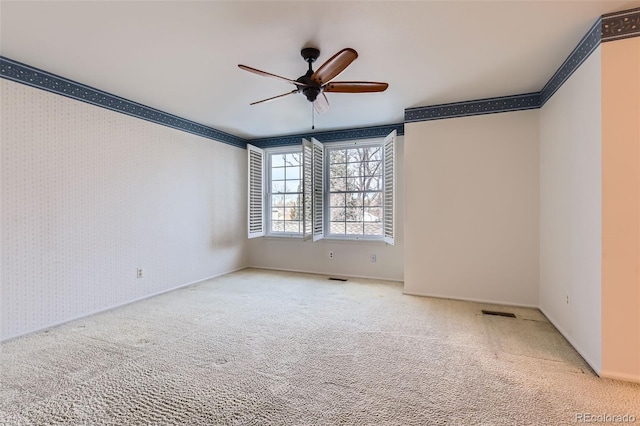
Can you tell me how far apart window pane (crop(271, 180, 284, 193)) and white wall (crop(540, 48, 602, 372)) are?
380cm

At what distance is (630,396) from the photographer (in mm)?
1764

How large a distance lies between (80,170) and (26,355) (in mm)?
1696

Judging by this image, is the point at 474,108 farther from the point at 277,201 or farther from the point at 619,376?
the point at 277,201

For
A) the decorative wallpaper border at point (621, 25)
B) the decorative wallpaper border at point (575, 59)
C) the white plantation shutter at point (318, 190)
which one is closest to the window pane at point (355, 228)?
the white plantation shutter at point (318, 190)

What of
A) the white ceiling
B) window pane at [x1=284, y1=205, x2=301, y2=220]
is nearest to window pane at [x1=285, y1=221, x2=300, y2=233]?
window pane at [x1=284, y1=205, x2=301, y2=220]

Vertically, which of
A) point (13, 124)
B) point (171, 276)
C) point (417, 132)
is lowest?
point (171, 276)

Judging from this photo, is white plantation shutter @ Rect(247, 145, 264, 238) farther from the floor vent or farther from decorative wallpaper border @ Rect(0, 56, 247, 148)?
the floor vent

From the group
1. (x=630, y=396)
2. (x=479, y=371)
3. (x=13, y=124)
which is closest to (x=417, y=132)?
(x=479, y=371)

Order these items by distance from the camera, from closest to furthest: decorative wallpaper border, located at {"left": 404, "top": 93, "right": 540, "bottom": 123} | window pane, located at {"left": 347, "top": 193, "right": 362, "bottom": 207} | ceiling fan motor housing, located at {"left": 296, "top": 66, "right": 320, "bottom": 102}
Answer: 1. ceiling fan motor housing, located at {"left": 296, "top": 66, "right": 320, "bottom": 102}
2. decorative wallpaper border, located at {"left": 404, "top": 93, "right": 540, "bottom": 123}
3. window pane, located at {"left": 347, "top": 193, "right": 362, "bottom": 207}

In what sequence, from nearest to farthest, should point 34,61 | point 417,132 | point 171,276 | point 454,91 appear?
point 34,61 → point 454,91 → point 417,132 → point 171,276

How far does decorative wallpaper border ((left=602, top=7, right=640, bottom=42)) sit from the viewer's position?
1914 millimetres

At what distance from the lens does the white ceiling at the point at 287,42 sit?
1868 mm

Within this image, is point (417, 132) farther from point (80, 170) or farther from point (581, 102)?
point (80, 170)

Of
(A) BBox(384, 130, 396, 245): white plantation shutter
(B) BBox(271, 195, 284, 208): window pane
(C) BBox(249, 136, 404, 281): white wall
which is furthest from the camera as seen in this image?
(B) BBox(271, 195, 284, 208): window pane
